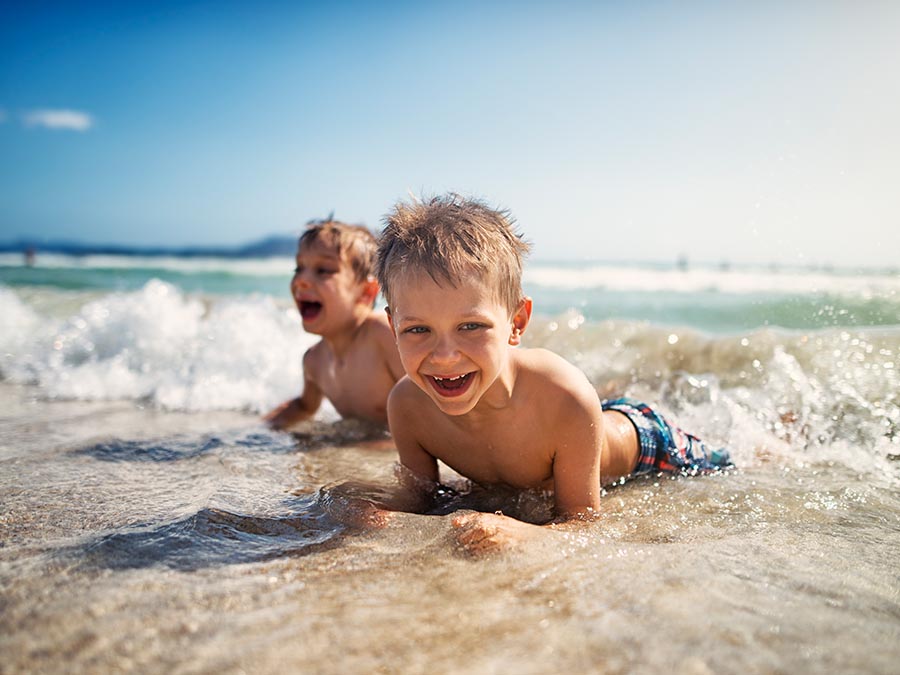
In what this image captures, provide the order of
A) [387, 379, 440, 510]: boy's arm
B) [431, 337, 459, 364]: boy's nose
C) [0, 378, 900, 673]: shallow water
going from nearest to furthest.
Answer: [0, 378, 900, 673]: shallow water, [431, 337, 459, 364]: boy's nose, [387, 379, 440, 510]: boy's arm

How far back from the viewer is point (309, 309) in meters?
4.14

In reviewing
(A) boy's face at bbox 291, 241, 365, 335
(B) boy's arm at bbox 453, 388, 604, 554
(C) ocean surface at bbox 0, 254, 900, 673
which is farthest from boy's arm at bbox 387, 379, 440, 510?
(A) boy's face at bbox 291, 241, 365, 335

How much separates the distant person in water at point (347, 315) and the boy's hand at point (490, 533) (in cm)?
196

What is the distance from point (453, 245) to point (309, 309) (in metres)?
2.17

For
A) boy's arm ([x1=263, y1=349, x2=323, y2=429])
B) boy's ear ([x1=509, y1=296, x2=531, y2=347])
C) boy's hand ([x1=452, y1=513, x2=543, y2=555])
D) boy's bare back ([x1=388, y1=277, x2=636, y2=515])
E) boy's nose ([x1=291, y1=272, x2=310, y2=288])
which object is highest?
boy's nose ([x1=291, y1=272, x2=310, y2=288])

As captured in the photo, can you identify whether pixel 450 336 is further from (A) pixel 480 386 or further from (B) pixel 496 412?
(B) pixel 496 412

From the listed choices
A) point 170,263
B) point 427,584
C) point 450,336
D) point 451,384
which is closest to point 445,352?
point 450,336

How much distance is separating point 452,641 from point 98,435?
303 cm

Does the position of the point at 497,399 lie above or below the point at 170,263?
below

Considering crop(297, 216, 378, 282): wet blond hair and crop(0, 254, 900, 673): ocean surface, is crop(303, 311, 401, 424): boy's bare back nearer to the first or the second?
crop(0, 254, 900, 673): ocean surface

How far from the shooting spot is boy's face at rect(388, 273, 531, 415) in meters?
2.09

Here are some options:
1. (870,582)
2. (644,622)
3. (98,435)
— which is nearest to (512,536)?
(644,622)

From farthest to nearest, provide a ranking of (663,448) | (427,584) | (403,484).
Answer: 1. (663,448)
2. (403,484)
3. (427,584)

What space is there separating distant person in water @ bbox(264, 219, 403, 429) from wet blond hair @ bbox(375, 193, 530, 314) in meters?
1.63
